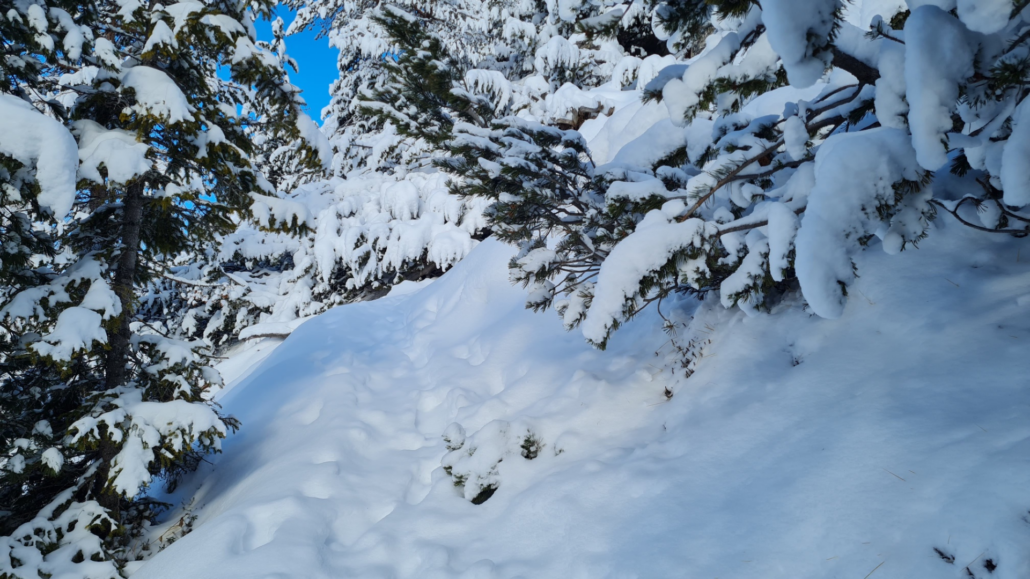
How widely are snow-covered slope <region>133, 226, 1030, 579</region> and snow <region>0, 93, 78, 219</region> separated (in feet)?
8.01

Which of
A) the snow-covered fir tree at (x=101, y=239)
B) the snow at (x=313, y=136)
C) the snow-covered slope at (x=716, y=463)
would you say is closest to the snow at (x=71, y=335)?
the snow-covered fir tree at (x=101, y=239)

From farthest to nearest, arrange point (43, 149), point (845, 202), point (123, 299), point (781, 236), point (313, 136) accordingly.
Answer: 1. point (313, 136)
2. point (123, 299)
3. point (43, 149)
4. point (781, 236)
5. point (845, 202)

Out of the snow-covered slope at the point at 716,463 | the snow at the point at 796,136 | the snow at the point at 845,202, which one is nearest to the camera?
the snow at the point at 845,202

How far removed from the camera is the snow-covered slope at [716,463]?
1.82 meters

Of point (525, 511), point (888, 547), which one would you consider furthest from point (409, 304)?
point (888, 547)

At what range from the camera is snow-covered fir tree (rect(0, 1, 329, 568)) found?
11.2 ft

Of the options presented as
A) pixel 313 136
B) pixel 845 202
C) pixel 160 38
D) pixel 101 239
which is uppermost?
pixel 160 38

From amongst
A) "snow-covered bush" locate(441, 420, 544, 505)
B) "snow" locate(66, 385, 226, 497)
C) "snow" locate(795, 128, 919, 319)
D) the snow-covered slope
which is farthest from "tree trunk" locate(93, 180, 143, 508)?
"snow" locate(795, 128, 919, 319)

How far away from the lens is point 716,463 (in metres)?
2.55

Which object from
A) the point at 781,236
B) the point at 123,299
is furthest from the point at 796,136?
the point at 123,299

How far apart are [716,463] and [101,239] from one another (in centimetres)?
505

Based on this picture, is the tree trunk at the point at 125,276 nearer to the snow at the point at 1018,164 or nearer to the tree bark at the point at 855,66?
the tree bark at the point at 855,66

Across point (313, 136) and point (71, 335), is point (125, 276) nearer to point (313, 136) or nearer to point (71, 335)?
point (71, 335)

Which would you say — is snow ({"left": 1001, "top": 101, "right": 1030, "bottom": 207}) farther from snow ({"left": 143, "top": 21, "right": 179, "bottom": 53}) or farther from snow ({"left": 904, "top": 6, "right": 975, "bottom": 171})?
snow ({"left": 143, "top": 21, "right": 179, "bottom": 53})
